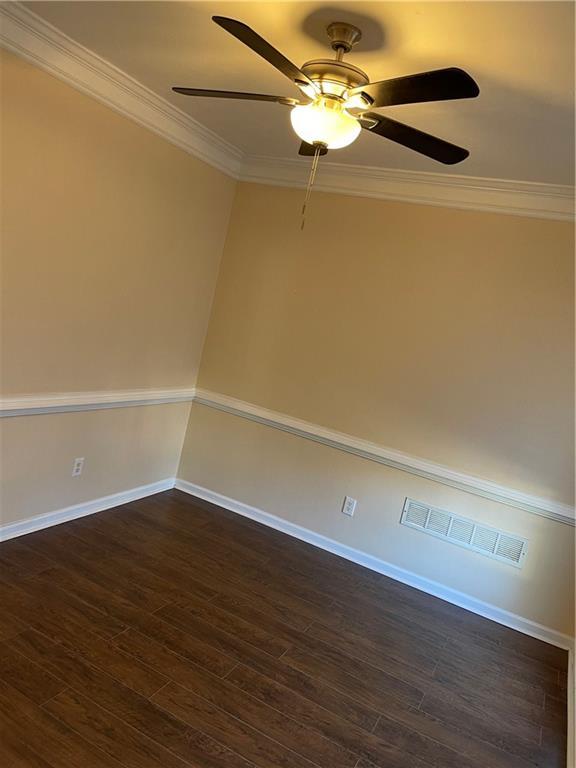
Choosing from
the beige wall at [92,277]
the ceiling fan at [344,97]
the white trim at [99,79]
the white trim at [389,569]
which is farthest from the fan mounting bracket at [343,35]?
A: the white trim at [389,569]

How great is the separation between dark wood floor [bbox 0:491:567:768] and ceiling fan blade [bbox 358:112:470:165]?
2.13 metres

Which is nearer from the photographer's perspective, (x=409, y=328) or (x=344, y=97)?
(x=344, y=97)

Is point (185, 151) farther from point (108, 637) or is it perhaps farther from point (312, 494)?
point (108, 637)

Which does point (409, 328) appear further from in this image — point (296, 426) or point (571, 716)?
point (571, 716)

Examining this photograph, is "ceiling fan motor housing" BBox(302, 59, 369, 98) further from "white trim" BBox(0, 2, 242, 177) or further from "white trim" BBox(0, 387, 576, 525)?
"white trim" BBox(0, 387, 576, 525)

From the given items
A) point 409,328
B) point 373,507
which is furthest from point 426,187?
point 373,507

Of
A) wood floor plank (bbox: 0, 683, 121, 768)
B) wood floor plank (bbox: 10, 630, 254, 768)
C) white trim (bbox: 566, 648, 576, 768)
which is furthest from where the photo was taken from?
white trim (bbox: 566, 648, 576, 768)

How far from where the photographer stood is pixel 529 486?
3109 millimetres

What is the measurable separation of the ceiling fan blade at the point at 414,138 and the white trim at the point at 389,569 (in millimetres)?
2508

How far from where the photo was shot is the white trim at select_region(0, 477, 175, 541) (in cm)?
290

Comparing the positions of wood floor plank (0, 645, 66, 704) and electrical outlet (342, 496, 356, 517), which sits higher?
electrical outlet (342, 496, 356, 517)

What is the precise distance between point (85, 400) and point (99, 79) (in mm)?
1621

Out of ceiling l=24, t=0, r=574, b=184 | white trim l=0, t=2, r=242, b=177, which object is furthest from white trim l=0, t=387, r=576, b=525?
ceiling l=24, t=0, r=574, b=184

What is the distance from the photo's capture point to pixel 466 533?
10.7 ft
